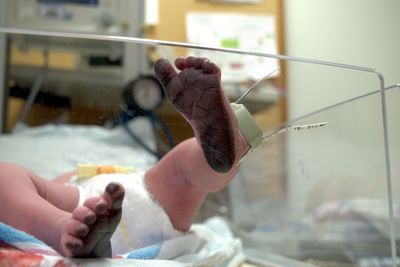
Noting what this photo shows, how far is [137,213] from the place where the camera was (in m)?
0.58

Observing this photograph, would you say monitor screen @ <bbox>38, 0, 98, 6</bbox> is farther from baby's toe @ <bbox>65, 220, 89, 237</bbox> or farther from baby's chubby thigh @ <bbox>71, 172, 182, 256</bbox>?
baby's toe @ <bbox>65, 220, 89, 237</bbox>

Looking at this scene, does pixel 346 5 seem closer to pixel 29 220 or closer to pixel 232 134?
pixel 232 134

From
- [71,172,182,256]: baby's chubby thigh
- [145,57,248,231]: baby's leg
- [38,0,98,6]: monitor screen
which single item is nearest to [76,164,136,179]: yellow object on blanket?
[71,172,182,256]: baby's chubby thigh

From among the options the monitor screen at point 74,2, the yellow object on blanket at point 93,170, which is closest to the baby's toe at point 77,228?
the yellow object on blanket at point 93,170

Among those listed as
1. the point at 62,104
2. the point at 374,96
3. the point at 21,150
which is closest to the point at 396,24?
the point at 374,96

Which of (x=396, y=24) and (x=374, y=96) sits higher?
(x=396, y=24)

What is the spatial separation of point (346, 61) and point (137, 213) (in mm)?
451

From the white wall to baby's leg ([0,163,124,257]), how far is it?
1.36ft

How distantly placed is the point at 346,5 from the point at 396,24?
1.16ft

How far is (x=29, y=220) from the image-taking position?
0.46m

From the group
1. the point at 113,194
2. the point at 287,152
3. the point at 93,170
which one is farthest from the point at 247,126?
the point at 287,152

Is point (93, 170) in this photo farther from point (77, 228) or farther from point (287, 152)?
point (287, 152)

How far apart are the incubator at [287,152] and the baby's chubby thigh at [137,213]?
86 millimetres

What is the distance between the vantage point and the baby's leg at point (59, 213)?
14.5 inches
